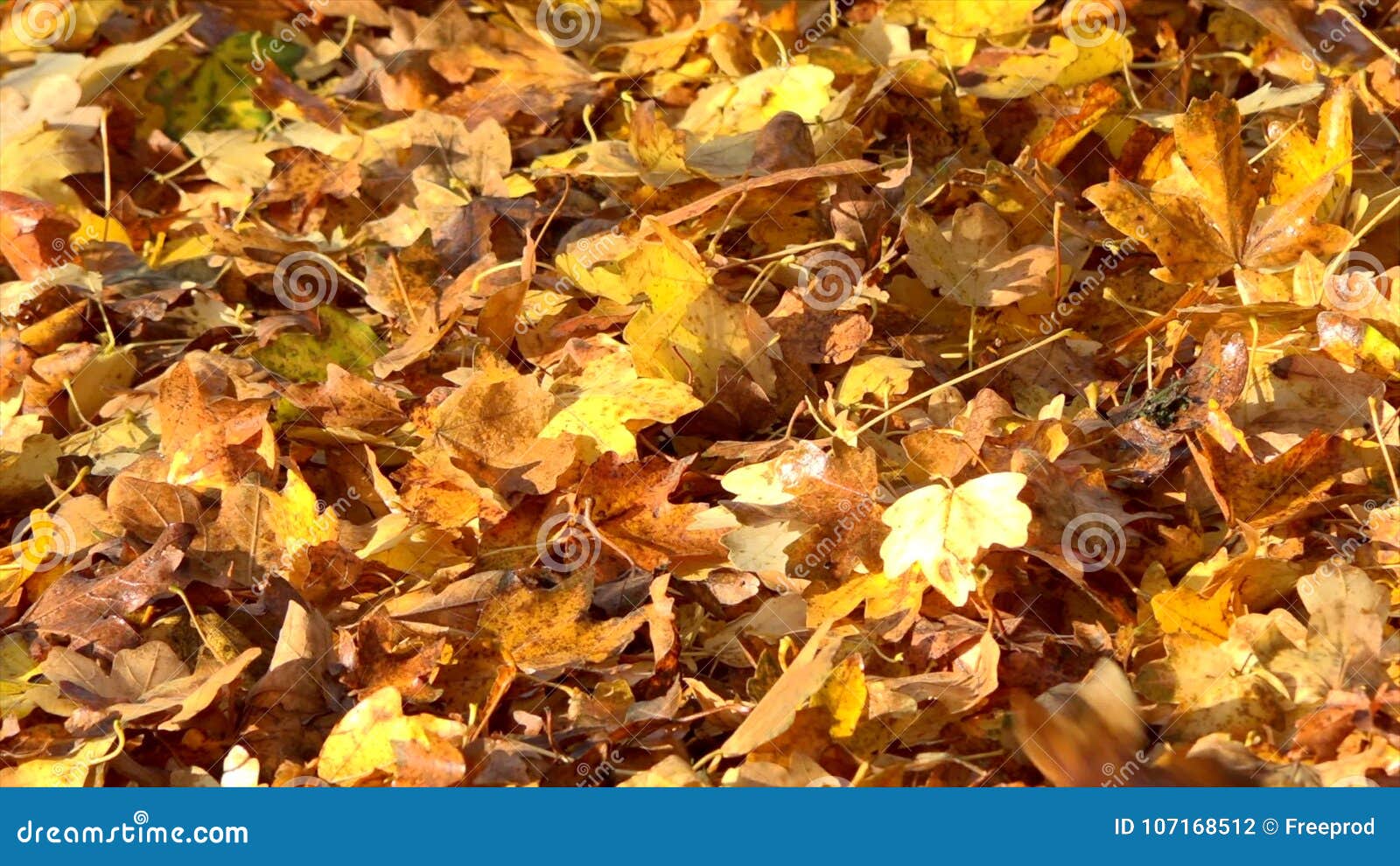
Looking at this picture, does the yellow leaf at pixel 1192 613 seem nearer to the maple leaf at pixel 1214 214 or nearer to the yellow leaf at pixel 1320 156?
the maple leaf at pixel 1214 214

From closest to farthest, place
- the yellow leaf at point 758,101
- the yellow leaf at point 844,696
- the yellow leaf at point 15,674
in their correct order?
1. the yellow leaf at point 844,696
2. the yellow leaf at point 15,674
3. the yellow leaf at point 758,101

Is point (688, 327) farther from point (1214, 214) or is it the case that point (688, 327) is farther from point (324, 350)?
point (1214, 214)

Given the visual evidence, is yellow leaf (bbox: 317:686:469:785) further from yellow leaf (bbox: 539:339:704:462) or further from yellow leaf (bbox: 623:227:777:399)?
yellow leaf (bbox: 623:227:777:399)

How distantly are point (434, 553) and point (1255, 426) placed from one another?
3.44 ft

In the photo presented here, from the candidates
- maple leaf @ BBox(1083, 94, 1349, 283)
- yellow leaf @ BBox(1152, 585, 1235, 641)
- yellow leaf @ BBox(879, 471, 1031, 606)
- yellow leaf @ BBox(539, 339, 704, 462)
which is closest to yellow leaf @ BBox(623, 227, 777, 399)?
yellow leaf @ BBox(539, 339, 704, 462)

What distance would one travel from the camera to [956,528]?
57.9 inches

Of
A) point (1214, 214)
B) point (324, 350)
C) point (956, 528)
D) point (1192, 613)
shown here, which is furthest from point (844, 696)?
point (324, 350)

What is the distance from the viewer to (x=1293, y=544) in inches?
61.4

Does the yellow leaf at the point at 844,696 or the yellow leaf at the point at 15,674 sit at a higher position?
the yellow leaf at the point at 844,696

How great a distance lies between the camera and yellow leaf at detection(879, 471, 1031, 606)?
4.75ft

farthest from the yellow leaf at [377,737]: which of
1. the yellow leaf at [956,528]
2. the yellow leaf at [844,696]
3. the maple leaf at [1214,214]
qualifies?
the maple leaf at [1214,214]

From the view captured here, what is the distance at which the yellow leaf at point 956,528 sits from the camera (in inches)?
57.0

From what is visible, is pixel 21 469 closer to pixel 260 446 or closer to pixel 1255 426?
pixel 260 446
